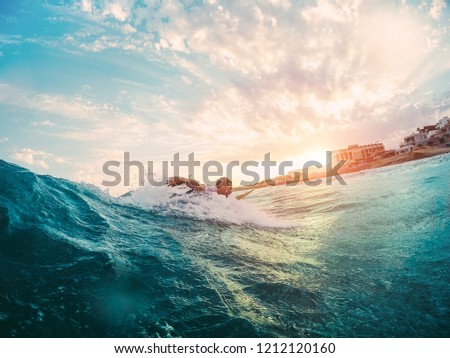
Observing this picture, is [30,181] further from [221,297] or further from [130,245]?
[221,297]

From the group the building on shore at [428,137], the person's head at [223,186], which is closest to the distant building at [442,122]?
the building on shore at [428,137]

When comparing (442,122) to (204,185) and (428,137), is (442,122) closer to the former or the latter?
(428,137)

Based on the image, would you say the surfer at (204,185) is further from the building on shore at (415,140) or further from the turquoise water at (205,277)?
the building on shore at (415,140)

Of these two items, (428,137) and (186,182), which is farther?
(428,137)

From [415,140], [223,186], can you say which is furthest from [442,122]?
[223,186]
